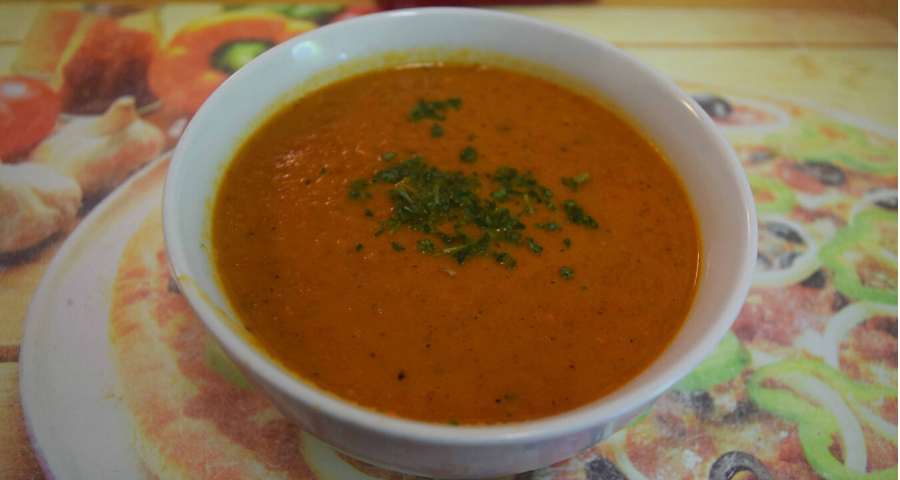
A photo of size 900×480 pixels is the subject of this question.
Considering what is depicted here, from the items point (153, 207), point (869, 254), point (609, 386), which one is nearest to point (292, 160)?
point (153, 207)

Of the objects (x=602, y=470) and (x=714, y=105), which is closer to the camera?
(x=602, y=470)

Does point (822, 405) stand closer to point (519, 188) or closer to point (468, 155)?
point (519, 188)

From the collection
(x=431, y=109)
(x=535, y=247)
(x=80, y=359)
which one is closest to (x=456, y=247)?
(x=535, y=247)

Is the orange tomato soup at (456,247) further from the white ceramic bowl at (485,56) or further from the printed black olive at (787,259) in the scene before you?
the printed black olive at (787,259)

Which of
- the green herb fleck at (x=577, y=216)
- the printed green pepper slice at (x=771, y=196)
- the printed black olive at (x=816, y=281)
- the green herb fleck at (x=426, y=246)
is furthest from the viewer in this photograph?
the printed green pepper slice at (x=771, y=196)

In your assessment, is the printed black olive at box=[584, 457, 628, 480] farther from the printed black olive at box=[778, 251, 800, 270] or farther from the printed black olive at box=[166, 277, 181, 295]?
the printed black olive at box=[166, 277, 181, 295]

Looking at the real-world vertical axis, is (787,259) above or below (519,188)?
below

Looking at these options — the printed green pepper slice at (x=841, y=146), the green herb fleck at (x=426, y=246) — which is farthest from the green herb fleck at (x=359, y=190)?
the printed green pepper slice at (x=841, y=146)
